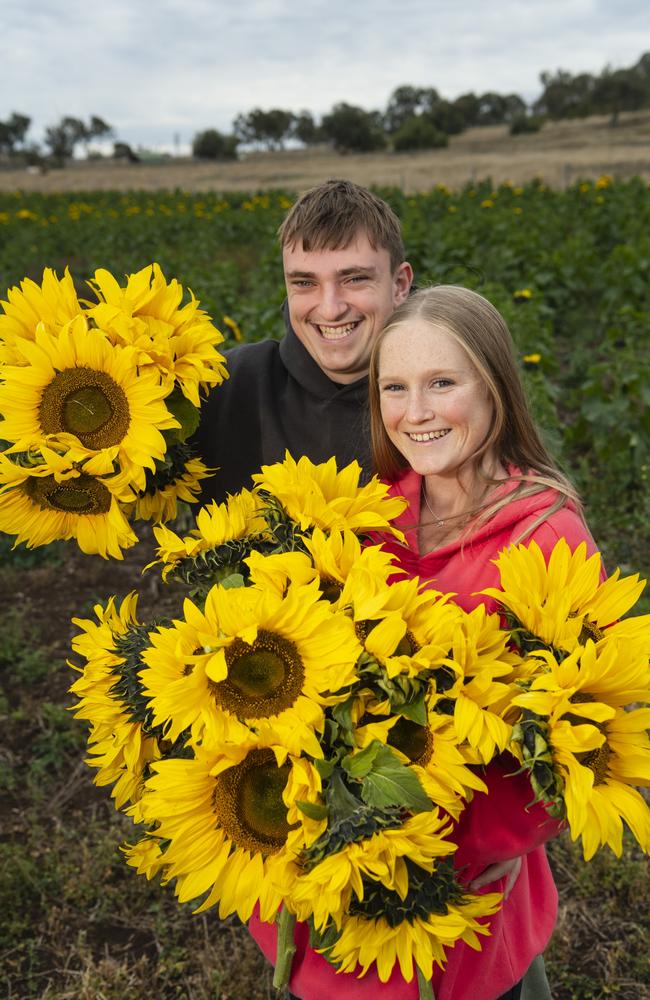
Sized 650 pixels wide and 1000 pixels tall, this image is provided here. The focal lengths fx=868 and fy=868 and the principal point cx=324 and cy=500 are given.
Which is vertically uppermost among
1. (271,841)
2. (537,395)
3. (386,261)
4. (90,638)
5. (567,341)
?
(386,261)

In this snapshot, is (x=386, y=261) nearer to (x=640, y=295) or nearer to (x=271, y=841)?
(x=271, y=841)

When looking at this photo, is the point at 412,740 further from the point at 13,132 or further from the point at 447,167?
the point at 13,132

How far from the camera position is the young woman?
1638 millimetres

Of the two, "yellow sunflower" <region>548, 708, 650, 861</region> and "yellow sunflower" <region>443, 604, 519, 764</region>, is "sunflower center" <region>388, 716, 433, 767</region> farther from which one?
"yellow sunflower" <region>548, 708, 650, 861</region>

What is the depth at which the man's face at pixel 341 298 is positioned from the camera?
6.96ft

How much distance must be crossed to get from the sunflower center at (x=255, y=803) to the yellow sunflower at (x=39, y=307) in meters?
0.78

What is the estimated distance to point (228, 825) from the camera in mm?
1192

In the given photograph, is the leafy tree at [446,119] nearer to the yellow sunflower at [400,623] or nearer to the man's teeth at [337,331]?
the man's teeth at [337,331]

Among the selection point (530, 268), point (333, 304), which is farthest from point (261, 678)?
point (530, 268)

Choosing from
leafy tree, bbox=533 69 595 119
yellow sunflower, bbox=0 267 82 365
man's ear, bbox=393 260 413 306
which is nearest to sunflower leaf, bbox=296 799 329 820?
yellow sunflower, bbox=0 267 82 365

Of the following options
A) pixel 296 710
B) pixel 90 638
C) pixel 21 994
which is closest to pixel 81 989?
pixel 21 994

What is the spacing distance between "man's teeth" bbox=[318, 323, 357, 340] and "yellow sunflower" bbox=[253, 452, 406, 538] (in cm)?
88

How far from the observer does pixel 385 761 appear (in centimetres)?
109

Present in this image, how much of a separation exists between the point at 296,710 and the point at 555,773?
347 mm
